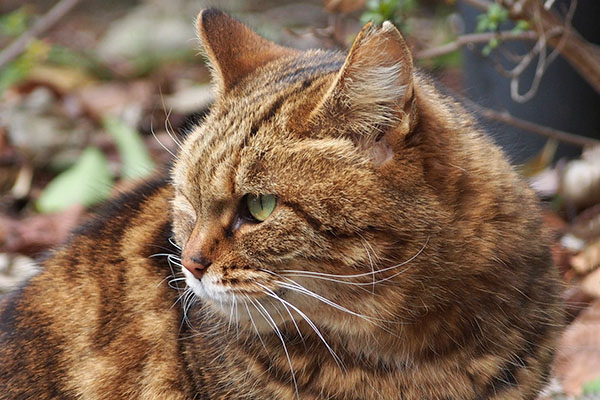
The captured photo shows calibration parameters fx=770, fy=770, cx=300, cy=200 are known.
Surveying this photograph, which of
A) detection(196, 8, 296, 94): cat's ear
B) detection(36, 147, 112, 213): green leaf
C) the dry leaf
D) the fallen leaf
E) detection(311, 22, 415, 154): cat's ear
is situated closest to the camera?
detection(311, 22, 415, 154): cat's ear

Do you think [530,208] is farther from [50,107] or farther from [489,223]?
[50,107]

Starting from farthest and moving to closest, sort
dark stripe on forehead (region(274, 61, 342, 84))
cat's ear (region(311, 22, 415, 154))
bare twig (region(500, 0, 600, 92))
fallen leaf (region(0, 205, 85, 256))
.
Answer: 1. fallen leaf (region(0, 205, 85, 256))
2. bare twig (region(500, 0, 600, 92))
3. dark stripe on forehead (region(274, 61, 342, 84))
4. cat's ear (region(311, 22, 415, 154))

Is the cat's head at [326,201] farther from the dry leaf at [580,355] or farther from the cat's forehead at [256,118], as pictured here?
the dry leaf at [580,355]

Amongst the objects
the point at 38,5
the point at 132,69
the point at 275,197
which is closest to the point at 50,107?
the point at 132,69

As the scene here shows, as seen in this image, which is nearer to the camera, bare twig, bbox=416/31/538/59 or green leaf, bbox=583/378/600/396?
green leaf, bbox=583/378/600/396

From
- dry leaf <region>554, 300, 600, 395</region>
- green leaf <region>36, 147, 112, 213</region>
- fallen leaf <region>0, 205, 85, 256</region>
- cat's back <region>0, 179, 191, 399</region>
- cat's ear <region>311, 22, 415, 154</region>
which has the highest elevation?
cat's ear <region>311, 22, 415, 154</region>

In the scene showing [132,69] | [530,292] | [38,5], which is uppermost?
[530,292]

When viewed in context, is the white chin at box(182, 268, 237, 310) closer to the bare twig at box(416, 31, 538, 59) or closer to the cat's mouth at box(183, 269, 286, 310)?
the cat's mouth at box(183, 269, 286, 310)

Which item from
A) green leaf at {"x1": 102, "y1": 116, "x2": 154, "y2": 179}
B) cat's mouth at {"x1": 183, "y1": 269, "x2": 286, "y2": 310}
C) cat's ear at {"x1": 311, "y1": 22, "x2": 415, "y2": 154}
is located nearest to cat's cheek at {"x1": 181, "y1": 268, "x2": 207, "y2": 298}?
cat's mouth at {"x1": 183, "y1": 269, "x2": 286, "y2": 310}
